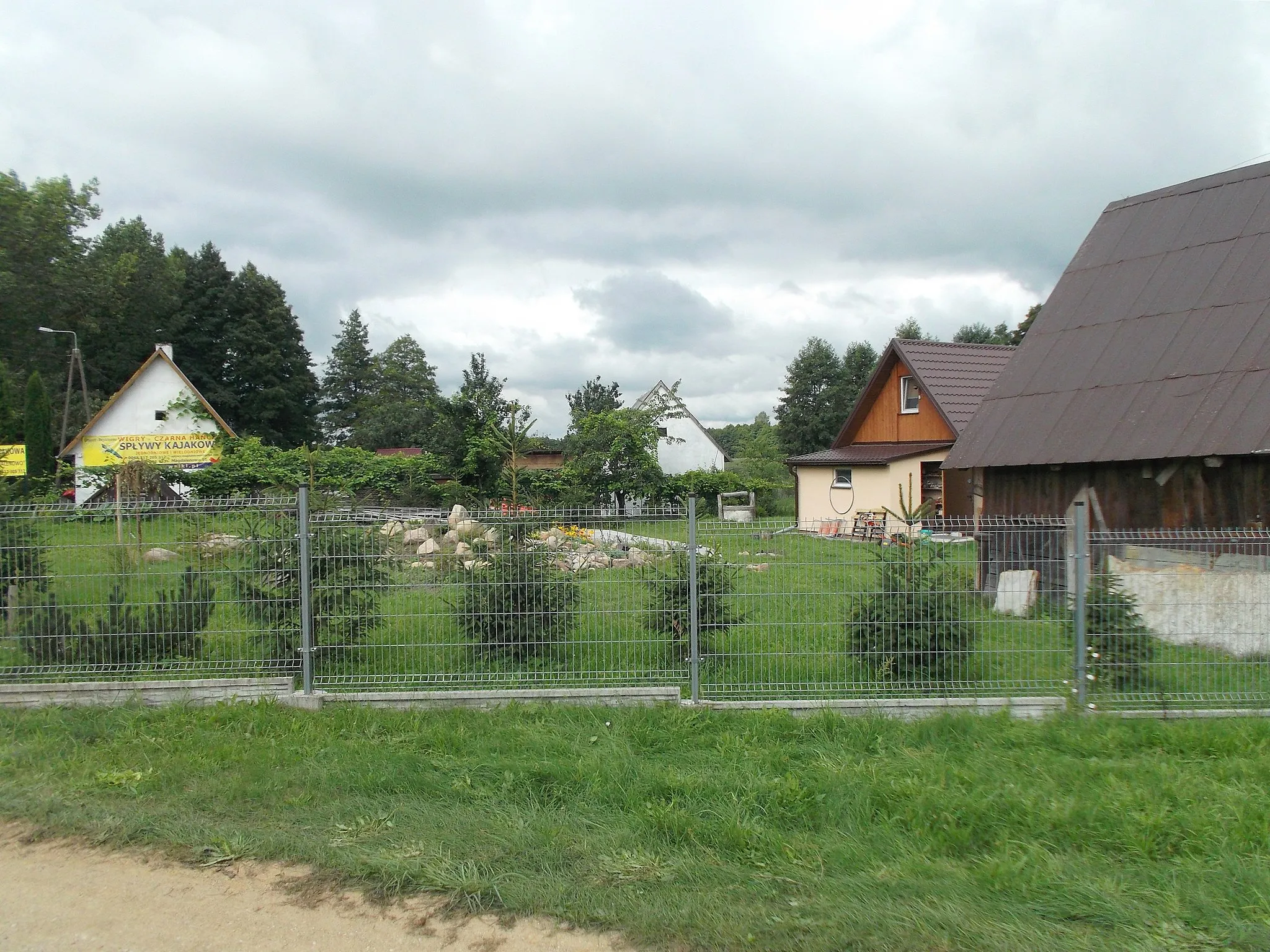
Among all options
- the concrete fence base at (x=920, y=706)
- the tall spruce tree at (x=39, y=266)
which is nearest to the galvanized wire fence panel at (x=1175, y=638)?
the concrete fence base at (x=920, y=706)

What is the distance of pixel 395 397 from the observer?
74.6 meters

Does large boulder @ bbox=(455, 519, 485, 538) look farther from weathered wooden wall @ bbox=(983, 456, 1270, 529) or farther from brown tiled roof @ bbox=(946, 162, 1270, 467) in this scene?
weathered wooden wall @ bbox=(983, 456, 1270, 529)

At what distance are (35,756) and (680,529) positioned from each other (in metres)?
4.90

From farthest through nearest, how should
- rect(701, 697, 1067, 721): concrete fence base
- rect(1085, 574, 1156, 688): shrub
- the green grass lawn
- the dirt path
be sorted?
rect(1085, 574, 1156, 688): shrub < rect(701, 697, 1067, 721): concrete fence base < the green grass lawn < the dirt path

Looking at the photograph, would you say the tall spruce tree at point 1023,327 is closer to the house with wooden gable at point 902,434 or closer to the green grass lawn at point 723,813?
the house with wooden gable at point 902,434

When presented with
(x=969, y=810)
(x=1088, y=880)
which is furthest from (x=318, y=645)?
(x=1088, y=880)

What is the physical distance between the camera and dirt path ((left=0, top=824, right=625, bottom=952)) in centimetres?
367

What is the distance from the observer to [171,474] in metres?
22.2

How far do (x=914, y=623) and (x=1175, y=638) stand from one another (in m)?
2.14

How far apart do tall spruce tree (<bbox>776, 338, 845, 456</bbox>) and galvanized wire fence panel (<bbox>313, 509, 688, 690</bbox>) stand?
55.1 meters

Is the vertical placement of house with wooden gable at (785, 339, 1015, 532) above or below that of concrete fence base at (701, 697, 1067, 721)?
above

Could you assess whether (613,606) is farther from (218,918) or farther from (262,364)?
(262,364)

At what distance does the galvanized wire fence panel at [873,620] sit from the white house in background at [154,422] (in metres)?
31.8

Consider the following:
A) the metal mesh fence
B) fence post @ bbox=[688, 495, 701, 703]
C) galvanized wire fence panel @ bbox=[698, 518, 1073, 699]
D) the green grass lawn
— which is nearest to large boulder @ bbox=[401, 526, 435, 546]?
the metal mesh fence
